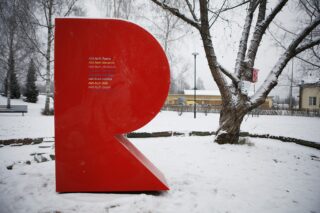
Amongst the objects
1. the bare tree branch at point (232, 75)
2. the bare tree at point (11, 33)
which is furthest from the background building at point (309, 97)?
the bare tree at point (11, 33)

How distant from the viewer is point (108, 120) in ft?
10.2

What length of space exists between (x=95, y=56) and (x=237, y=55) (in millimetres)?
5162

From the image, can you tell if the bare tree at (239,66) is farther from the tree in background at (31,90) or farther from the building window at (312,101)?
the building window at (312,101)

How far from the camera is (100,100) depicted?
3.08 meters

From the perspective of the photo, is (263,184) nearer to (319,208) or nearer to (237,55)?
(319,208)

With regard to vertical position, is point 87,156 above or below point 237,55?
below

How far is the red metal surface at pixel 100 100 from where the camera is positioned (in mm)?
3037

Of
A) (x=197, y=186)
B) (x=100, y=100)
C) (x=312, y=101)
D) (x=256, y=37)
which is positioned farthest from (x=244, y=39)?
(x=312, y=101)

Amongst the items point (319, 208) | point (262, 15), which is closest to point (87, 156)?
point (319, 208)

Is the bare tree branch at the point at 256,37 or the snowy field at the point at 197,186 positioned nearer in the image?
the snowy field at the point at 197,186

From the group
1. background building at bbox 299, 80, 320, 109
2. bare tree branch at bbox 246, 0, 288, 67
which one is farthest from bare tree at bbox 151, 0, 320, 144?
background building at bbox 299, 80, 320, 109

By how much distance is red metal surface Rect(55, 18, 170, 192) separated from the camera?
3.04m

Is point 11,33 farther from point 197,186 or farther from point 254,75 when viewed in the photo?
point 197,186

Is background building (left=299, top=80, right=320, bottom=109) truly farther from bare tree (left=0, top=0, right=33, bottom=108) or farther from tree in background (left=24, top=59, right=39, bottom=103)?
tree in background (left=24, top=59, right=39, bottom=103)
